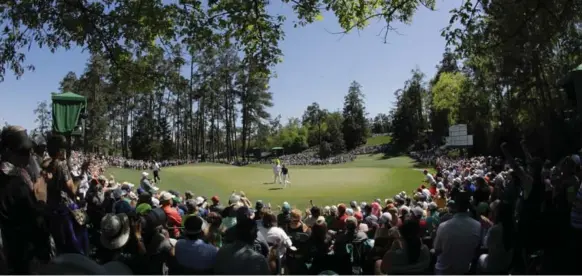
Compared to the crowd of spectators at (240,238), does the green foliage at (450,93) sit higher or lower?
higher

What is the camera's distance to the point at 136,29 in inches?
319

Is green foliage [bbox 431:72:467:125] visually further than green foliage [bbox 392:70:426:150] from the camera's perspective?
No

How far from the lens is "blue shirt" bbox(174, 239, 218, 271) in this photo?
15.3 ft

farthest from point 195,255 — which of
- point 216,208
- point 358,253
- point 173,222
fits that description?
point 216,208

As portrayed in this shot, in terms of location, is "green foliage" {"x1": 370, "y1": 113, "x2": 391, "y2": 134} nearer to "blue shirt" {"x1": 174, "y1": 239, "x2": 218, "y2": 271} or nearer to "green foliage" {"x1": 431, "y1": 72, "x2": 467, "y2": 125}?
"green foliage" {"x1": 431, "y1": 72, "x2": 467, "y2": 125}

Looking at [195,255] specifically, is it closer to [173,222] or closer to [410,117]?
[173,222]

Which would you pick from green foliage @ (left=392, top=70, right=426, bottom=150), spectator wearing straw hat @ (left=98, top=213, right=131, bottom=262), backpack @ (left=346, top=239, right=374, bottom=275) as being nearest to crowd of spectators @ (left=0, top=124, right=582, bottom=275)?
spectator wearing straw hat @ (left=98, top=213, right=131, bottom=262)

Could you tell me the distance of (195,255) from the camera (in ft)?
15.4

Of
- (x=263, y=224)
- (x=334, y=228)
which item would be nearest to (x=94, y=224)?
(x=263, y=224)

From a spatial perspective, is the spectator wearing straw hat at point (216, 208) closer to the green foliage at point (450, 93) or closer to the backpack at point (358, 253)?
the backpack at point (358, 253)

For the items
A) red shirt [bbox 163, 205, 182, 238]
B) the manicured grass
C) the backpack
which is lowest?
the backpack

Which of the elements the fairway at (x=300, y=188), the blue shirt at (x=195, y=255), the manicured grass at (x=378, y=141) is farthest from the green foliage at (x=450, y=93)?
the blue shirt at (x=195, y=255)

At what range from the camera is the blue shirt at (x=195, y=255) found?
15.3 ft

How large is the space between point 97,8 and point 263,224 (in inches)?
186
